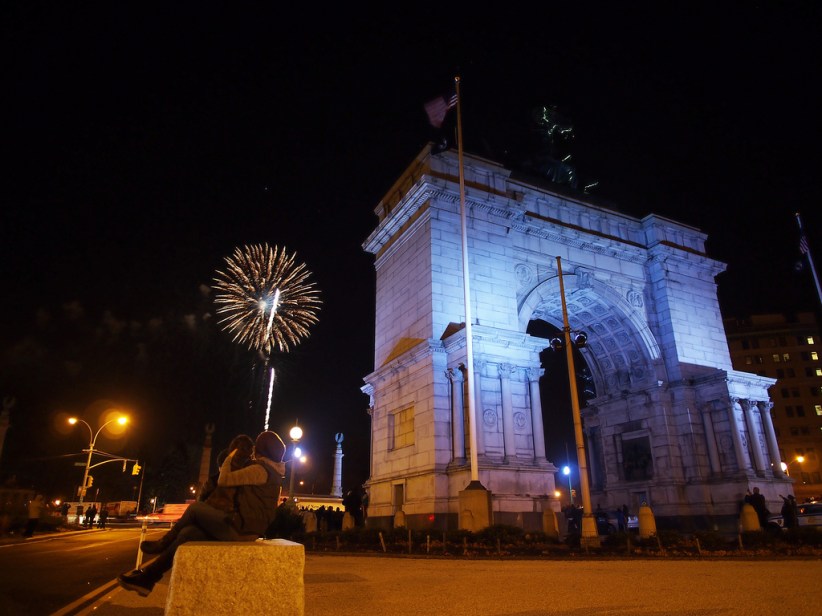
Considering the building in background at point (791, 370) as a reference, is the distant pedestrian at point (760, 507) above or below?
below

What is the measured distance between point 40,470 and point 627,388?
54.7 m

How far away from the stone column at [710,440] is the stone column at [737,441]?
1.09 m

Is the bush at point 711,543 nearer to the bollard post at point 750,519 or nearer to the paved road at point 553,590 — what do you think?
the paved road at point 553,590

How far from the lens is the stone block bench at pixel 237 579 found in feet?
12.5

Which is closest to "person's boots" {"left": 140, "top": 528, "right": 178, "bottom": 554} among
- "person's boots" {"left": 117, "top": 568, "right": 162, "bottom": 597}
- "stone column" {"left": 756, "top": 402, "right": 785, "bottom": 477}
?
"person's boots" {"left": 117, "top": 568, "right": 162, "bottom": 597}

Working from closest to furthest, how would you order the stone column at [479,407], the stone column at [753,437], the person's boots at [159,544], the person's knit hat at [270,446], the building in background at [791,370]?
the person's boots at [159,544], the person's knit hat at [270,446], the stone column at [479,407], the stone column at [753,437], the building in background at [791,370]

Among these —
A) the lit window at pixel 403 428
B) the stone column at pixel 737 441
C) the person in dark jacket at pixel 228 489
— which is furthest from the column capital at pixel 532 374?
the person in dark jacket at pixel 228 489

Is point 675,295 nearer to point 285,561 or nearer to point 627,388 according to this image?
point 627,388

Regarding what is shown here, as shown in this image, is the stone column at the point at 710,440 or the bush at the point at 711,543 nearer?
the bush at the point at 711,543

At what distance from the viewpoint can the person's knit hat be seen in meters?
5.46

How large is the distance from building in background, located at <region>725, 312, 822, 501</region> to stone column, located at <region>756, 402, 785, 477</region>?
190ft

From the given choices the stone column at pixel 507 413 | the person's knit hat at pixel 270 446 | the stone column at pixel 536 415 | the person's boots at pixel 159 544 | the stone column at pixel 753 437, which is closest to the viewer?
the person's boots at pixel 159 544

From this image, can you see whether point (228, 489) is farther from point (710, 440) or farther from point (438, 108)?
point (710, 440)

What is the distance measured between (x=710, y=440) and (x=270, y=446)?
3089 centimetres
